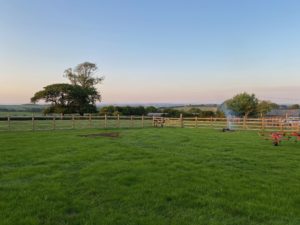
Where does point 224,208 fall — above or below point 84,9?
below

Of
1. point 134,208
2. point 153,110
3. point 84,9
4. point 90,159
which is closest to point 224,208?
point 134,208

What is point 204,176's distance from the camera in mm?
5562

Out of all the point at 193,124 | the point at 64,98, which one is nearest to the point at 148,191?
the point at 193,124

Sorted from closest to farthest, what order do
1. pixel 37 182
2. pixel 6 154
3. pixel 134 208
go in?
pixel 134 208 < pixel 37 182 < pixel 6 154

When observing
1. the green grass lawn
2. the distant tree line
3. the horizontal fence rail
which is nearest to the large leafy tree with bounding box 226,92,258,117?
the distant tree line

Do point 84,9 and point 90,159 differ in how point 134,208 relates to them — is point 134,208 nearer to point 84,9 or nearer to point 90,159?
point 90,159

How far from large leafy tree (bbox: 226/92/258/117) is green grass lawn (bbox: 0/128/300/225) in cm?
4169

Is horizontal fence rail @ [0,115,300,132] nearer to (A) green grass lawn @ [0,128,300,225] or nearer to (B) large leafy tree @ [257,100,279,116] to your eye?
(A) green grass lawn @ [0,128,300,225]

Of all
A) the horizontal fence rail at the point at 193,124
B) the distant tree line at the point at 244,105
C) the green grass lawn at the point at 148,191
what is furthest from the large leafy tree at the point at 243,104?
the green grass lawn at the point at 148,191

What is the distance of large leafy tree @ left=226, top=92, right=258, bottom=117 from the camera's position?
156 ft

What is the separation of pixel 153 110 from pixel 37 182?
5152 cm

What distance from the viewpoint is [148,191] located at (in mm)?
4512

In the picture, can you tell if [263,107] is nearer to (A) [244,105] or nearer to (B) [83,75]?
(A) [244,105]

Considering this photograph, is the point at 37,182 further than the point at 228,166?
No
